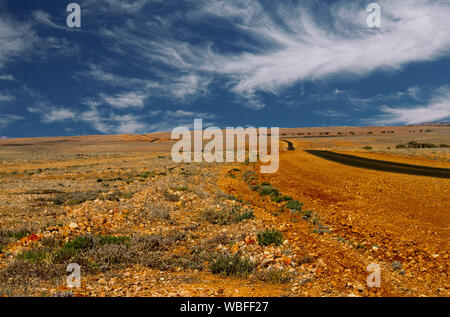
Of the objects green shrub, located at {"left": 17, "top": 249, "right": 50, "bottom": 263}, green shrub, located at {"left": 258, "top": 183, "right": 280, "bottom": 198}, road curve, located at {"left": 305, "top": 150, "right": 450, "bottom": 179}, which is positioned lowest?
green shrub, located at {"left": 17, "top": 249, "right": 50, "bottom": 263}

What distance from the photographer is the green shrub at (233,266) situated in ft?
20.1

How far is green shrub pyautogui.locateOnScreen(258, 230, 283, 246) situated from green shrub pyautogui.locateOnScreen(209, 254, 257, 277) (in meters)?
1.24

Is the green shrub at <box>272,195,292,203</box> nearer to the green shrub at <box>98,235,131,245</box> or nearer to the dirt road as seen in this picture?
the dirt road

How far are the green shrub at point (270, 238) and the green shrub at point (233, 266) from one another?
48.6 inches

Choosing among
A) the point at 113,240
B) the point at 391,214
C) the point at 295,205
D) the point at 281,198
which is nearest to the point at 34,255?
the point at 113,240

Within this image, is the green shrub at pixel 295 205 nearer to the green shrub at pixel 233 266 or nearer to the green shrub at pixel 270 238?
the green shrub at pixel 270 238

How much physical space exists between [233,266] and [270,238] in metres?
1.93

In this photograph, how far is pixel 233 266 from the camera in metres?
6.30

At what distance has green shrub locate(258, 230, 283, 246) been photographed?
770 centimetres

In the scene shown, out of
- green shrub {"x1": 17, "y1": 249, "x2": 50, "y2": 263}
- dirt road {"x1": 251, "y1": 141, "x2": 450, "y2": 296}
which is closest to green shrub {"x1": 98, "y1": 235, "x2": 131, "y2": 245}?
Result: green shrub {"x1": 17, "y1": 249, "x2": 50, "y2": 263}

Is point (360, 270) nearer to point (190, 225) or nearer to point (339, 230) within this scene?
point (339, 230)
